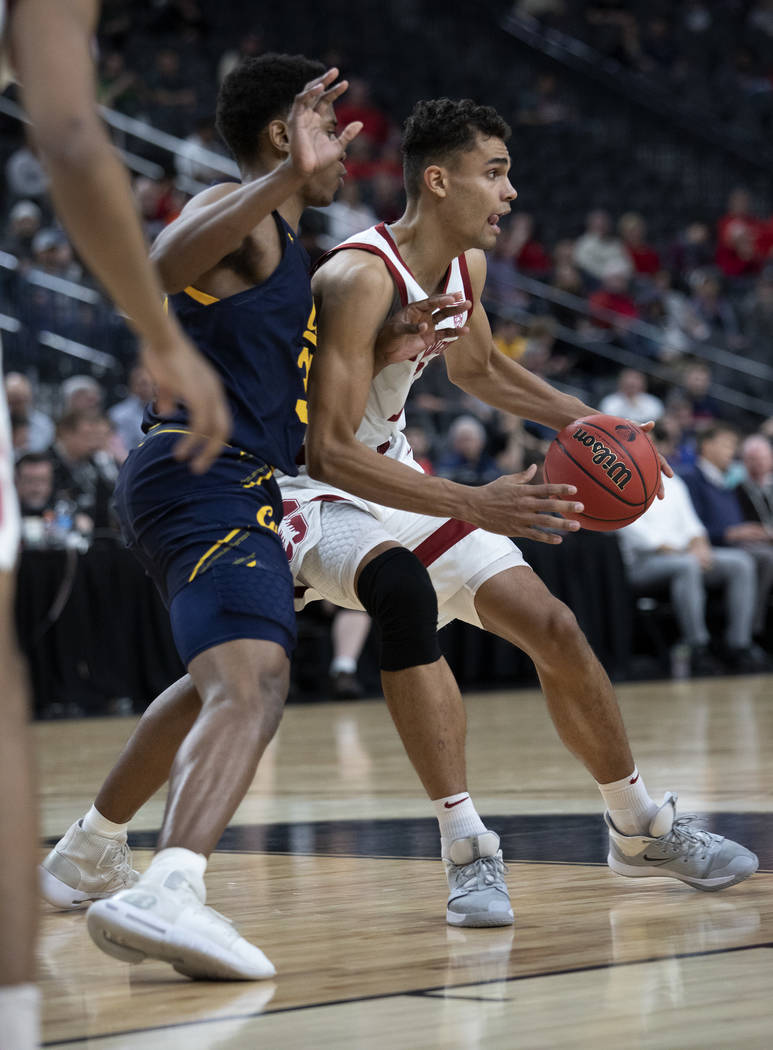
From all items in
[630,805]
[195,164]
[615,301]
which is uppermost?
[195,164]

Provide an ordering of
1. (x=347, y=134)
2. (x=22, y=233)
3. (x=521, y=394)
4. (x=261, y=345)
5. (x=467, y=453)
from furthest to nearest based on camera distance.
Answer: (x=22, y=233) < (x=467, y=453) < (x=521, y=394) < (x=261, y=345) < (x=347, y=134)

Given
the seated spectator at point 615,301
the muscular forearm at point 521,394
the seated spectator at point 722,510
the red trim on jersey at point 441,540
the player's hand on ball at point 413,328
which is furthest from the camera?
the seated spectator at point 615,301

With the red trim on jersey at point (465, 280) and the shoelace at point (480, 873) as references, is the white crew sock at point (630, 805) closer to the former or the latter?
the shoelace at point (480, 873)

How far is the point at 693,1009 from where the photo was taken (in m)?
2.27

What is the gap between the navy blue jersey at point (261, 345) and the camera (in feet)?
9.46

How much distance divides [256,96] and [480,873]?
5.08 ft

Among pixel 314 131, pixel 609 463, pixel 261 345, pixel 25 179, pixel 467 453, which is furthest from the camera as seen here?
pixel 25 179

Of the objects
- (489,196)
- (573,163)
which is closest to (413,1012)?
(489,196)

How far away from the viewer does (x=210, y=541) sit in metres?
2.77

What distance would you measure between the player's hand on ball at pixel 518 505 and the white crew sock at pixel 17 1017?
156 centimetres

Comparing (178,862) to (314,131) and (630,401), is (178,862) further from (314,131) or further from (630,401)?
(630,401)

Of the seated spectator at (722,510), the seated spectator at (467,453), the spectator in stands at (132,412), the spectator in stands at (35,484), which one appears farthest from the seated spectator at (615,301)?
the spectator in stands at (35,484)

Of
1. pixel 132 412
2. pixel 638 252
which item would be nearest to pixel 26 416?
pixel 132 412

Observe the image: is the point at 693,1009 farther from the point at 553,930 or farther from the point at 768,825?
the point at 768,825
